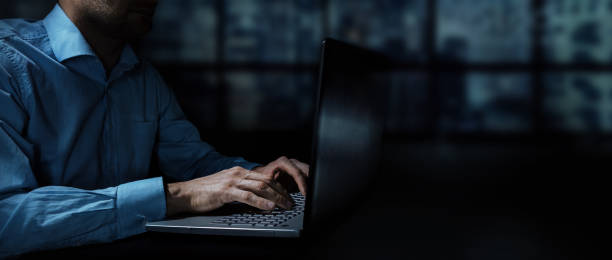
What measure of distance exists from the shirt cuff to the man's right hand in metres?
0.02

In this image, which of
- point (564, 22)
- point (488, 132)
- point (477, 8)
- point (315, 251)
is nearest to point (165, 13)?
point (477, 8)

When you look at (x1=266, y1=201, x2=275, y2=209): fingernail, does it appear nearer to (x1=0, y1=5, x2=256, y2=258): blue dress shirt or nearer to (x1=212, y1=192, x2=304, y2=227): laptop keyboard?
(x1=212, y1=192, x2=304, y2=227): laptop keyboard

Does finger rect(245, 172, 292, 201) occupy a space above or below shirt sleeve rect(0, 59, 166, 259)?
above

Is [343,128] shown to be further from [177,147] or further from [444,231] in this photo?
[177,147]

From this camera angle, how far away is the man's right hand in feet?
2.54

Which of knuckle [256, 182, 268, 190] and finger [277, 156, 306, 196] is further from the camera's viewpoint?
finger [277, 156, 306, 196]

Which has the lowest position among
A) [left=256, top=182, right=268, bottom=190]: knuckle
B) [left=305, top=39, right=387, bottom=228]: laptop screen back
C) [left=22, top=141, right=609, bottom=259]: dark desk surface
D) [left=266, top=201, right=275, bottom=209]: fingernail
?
[left=22, top=141, right=609, bottom=259]: dark desk surface

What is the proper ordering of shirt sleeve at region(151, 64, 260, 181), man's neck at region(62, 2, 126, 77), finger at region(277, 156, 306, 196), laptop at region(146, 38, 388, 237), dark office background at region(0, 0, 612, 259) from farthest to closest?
dark office background at region(0, 0, 612, 259) → shirt sleeve at region(151, 64, 260, 181) → man's neck at region(62, 2, 126, 77) → finger at region(277, 156, 306, 196) → laptop at region(146, 38, 388, 237)

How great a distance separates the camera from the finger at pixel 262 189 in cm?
79

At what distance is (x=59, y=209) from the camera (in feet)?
2.35

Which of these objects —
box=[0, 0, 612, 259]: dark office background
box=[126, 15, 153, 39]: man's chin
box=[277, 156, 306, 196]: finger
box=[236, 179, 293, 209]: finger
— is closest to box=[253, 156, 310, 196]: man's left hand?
box=[277, 156, 306, 196]: finger

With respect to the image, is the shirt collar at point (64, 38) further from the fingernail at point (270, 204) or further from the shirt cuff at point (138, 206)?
the fingernail at point (270, 204)

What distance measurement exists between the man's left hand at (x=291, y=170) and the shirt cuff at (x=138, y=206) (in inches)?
10.0

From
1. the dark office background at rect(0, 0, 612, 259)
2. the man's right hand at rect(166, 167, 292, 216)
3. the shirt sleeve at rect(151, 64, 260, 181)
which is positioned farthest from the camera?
the dark office background at rect(0, 0, 612, 259)
